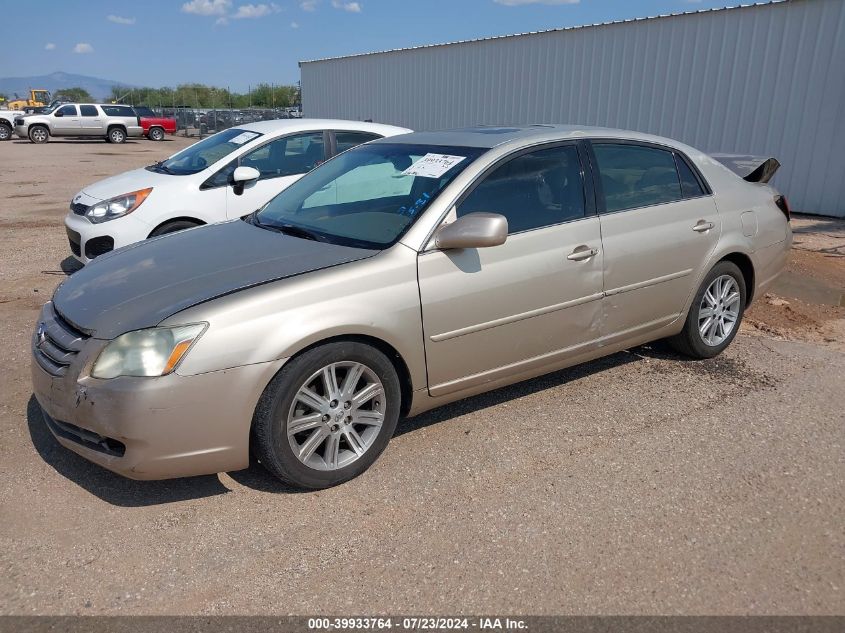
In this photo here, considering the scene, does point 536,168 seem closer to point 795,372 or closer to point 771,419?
point 771,419

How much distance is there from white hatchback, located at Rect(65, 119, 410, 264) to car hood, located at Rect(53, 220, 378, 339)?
2.70 meters

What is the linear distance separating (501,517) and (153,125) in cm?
3588

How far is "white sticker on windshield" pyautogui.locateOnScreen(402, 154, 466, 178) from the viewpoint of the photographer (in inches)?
155

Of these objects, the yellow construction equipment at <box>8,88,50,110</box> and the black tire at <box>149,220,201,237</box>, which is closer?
the black tire at <box>149,220,201,237</box>

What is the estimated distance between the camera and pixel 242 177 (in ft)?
21.7

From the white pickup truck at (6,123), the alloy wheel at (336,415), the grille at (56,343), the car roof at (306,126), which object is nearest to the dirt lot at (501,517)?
the alloy wheel at (336,415)

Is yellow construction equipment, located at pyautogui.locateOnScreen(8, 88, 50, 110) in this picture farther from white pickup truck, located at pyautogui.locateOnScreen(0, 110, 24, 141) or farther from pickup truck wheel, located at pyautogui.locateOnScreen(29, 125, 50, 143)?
pickup truck wheel, located at pyautogui.locateOnScreen(29, 125, 50, 143)

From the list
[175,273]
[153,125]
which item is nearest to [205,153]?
[175,273]

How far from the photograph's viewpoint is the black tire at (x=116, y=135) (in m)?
32.1

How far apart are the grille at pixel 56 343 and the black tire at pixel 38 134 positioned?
32237mm

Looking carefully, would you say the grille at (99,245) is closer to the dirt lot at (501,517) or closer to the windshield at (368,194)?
the dirt lot at (501,517)

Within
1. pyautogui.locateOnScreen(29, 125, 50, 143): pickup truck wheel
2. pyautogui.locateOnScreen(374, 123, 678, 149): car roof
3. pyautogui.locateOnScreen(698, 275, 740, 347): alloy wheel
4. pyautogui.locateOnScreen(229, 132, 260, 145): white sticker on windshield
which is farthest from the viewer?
pyautogui.locateOnScreen(29, 125, 50, 143): pickup truck wheel

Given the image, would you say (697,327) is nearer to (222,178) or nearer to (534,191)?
(534,191)

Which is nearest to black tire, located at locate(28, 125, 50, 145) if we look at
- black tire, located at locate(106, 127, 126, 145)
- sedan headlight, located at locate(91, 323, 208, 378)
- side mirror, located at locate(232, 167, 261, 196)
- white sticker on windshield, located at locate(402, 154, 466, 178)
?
black tire, located at locate(106, 127, 126, 145)
